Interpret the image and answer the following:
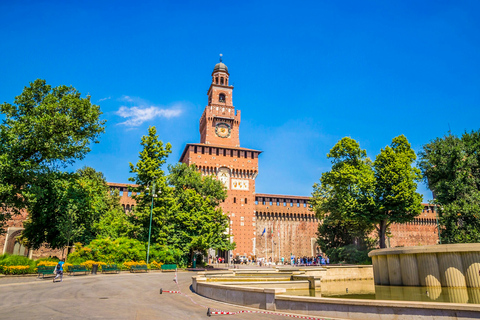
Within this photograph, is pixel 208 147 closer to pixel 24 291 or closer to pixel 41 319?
pixel 24 291

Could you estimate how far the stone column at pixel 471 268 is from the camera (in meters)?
11.9

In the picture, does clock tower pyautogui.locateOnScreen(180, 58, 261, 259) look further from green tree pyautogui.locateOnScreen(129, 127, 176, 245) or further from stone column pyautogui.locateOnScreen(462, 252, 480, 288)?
stone column pyautogui.locateOnScreen(462, 252, 480, 288)

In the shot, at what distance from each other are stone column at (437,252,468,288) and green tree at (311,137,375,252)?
1844cm

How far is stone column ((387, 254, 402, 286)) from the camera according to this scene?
48.0ft

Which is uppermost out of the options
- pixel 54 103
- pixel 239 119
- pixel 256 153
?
pixel 239 119

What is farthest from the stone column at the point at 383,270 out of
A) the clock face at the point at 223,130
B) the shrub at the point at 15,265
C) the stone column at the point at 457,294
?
the clock face at the point at 223,130

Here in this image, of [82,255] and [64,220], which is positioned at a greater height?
[64,220]

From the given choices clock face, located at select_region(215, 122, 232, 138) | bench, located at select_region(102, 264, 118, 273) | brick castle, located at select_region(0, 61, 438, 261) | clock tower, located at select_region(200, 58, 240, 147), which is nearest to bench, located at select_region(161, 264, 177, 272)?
bench, located at select_region(102, 264, 118, 273)

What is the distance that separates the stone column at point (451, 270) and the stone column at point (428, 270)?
202 mm

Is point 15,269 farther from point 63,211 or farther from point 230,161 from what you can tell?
point 230,161

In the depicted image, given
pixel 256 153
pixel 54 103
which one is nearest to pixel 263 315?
pixel 54 103

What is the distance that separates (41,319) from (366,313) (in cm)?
738

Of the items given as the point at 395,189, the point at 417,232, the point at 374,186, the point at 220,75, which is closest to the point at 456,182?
the point at 395,189

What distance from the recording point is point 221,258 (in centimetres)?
4966
